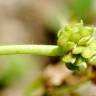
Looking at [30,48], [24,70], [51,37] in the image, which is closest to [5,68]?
[24,70]

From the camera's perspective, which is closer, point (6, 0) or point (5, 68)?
point (5, 68)

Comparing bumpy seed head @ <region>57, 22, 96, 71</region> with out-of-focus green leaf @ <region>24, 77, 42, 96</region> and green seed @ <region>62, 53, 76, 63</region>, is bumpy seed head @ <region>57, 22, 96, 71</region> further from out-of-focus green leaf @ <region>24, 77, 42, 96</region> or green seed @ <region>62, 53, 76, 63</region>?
out-of-focus green leaf @ <region>24, 77, 42, 96</region>

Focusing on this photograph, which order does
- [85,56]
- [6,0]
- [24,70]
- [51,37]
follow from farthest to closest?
[6,0] < [51,37] < [24,70] < [85,56]

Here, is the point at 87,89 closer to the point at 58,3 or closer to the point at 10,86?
the point at 10,86

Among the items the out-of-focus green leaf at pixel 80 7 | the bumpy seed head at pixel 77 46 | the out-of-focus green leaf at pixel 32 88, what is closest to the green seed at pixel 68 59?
the bumpy seed head at pixel 77 46

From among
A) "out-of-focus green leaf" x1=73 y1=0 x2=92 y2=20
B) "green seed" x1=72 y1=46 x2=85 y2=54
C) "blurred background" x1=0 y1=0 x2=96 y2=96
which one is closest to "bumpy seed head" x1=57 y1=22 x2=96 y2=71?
"green seed" x1=72 y1=46 x2=85 y2=54
